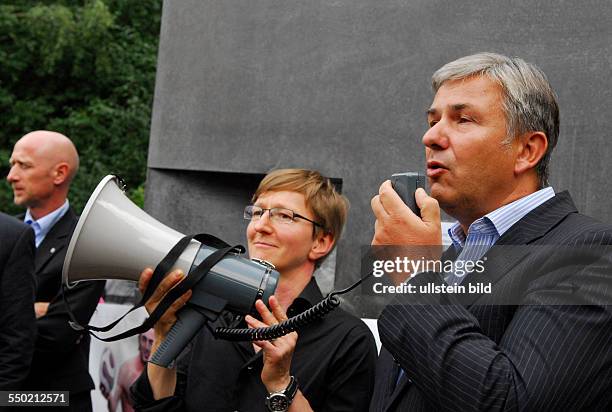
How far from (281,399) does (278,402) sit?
0.05ft

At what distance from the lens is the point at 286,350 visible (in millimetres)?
2848

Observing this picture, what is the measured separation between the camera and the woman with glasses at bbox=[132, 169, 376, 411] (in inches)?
114

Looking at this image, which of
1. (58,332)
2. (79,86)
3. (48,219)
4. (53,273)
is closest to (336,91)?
(48,219)

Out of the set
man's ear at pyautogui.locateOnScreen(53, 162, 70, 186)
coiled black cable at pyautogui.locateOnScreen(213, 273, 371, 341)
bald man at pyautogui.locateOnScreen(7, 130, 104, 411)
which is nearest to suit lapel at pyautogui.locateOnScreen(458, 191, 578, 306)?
coiled black cable at pyautogui.locateOnScreen(213, 273, 371, 341)

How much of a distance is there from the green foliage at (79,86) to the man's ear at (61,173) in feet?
40.4

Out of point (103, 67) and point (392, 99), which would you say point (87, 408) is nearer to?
point (392, 99)

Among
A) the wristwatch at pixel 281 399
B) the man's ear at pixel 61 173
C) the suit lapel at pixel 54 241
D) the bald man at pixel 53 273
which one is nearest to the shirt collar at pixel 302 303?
the wristwatch at pixel 281 399

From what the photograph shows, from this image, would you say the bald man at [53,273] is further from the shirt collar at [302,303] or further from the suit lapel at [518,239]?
the suit lapel at [518,239]

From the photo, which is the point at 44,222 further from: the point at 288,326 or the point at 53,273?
the point at 288,326

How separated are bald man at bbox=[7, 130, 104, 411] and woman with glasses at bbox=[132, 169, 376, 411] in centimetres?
130

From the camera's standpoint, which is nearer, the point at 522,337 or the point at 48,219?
the point at 522,337

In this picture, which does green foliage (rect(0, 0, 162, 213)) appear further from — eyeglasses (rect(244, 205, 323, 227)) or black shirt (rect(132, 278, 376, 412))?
black shirt (rect(132, 278, 376, 412))

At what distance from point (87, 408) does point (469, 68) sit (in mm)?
3343

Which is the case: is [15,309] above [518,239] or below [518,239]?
below
